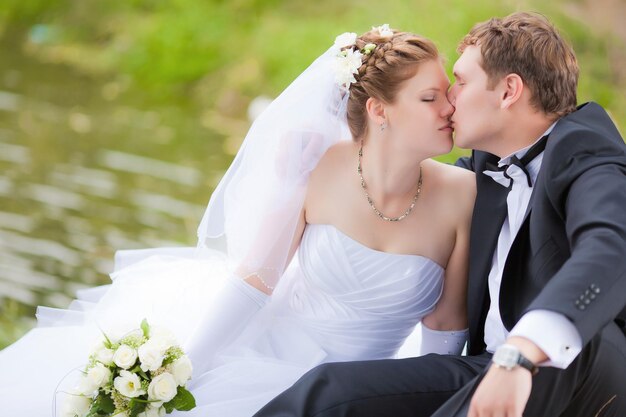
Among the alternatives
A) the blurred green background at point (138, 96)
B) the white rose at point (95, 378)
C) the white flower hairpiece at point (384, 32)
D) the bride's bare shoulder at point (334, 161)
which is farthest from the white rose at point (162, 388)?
the blurred green background at point (138, 96)

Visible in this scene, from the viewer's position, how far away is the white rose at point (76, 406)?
2846 millimetres

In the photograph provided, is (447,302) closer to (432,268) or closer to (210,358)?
(432,268)

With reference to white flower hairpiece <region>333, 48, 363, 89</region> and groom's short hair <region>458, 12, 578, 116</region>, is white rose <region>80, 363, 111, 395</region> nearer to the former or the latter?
white flower hairpiece <region>333, 48, 363, 89</region>

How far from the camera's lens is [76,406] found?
2.85 m

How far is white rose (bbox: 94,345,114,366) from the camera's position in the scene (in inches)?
110

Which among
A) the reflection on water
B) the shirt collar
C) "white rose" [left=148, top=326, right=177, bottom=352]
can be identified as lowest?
the reflection on water

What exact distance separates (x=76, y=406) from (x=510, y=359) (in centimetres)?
134

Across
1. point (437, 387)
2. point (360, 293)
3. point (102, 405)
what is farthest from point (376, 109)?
point (102, 405)

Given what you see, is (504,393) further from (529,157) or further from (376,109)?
(376,109)

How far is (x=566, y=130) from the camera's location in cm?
271

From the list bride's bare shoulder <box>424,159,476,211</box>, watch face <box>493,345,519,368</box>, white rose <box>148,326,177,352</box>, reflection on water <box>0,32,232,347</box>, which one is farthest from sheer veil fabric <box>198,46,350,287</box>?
reflection on water <box>0,32,232,347</box>

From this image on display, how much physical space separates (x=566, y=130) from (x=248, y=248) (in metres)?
1.13

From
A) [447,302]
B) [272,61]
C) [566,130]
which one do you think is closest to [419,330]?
[447,302]

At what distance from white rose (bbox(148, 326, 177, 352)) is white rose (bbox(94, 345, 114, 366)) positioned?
13 centimetres
